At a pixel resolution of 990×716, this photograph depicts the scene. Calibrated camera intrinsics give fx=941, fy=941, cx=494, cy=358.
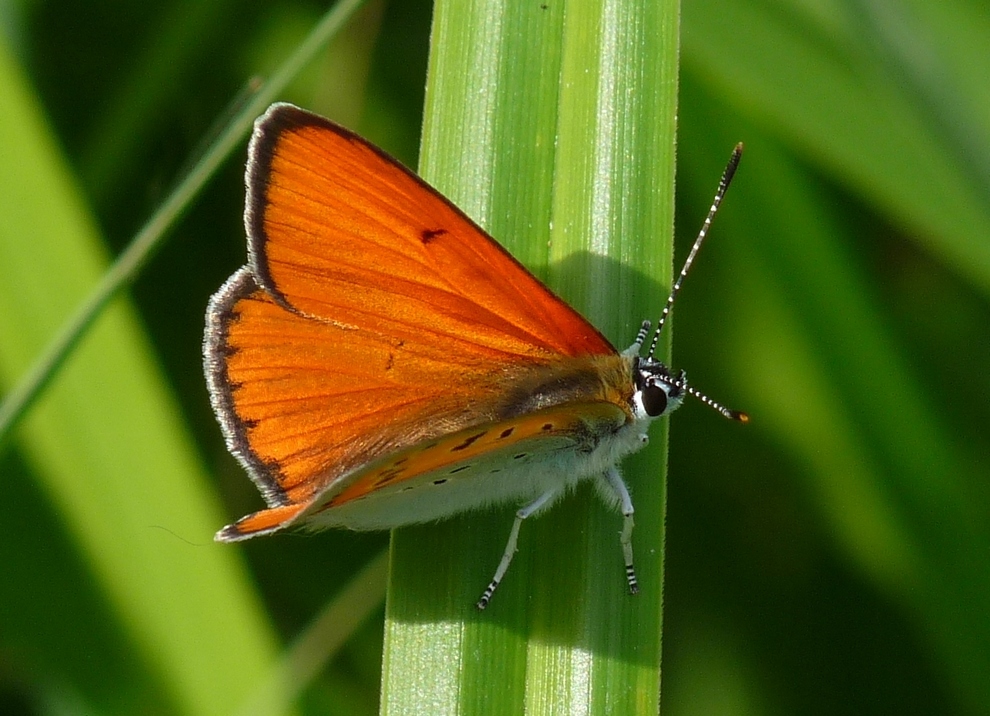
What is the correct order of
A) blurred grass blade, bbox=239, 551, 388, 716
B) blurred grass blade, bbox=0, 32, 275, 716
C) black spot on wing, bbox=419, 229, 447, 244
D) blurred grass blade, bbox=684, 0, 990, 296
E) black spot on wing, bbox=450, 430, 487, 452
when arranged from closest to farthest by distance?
black spot on wing, bbox=450, 430, 487, 452 → black spot on wing, bbox=419, 229, 447, 244 → blurred grass blade, bbox=0, 32, 275, 716 → blurred grass blade, bbox=239, 551, 388, 716 → blurred grass blade, bbox=684, 0, 990, 296

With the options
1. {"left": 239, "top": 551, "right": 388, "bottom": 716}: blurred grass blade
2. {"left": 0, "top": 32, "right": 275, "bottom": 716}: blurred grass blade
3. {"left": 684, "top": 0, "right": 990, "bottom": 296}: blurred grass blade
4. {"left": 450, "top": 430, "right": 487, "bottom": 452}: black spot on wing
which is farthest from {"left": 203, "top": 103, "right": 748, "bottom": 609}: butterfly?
{"left": 239, "top": 551, "right": 388, "bottom": 716}: blurred grass blade

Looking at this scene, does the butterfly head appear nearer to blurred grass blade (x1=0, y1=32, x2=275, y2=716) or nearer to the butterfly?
the butterfly

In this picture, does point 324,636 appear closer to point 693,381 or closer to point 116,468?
point 116,468

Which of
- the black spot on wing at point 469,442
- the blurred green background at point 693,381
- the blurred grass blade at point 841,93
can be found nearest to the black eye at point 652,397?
the black spot on wing at point 469,442

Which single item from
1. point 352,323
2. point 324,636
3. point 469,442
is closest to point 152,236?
point 352,323

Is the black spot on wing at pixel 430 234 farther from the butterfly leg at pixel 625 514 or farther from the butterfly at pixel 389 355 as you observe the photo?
the butterfly leg at pixel 625 514
